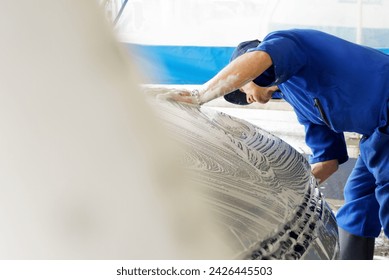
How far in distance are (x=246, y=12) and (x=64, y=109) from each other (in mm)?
2086

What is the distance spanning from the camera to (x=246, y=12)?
2.28 m

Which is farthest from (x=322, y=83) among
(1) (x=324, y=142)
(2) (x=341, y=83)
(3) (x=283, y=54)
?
(1) (x=324, y=142)

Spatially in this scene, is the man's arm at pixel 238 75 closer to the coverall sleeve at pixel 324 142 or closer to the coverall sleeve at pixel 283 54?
the coverall sleeve at pixel 283 54

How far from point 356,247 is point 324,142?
336 mm

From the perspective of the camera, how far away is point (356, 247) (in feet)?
5.21

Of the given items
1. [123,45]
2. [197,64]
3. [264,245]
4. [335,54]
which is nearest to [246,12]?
[197,64]

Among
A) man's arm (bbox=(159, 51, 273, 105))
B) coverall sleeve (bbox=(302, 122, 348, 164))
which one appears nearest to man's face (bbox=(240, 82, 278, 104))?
man's arm (bbox=(159, 51, 273, 105))

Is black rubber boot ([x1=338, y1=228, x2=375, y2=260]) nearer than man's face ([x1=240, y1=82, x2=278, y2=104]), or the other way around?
man's face ([x1=240, y1=82, x2=278, y2=104])

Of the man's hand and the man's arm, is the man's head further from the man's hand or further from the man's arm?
the man's hand

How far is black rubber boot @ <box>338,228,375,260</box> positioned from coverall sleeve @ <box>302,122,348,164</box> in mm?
243

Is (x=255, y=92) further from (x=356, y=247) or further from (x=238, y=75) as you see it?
(x=356, y=247)

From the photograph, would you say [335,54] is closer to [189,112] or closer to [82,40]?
[189,112]

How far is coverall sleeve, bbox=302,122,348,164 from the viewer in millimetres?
1487

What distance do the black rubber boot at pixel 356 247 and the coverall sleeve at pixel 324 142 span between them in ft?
0.80
